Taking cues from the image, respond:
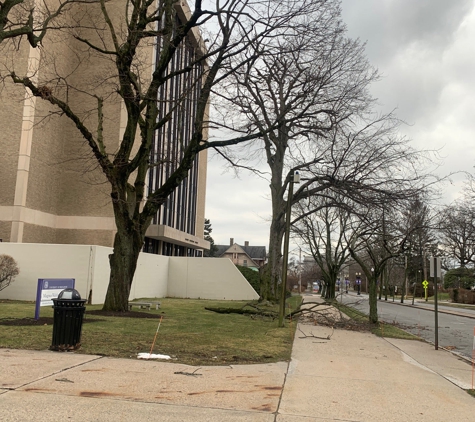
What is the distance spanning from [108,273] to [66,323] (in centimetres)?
1393

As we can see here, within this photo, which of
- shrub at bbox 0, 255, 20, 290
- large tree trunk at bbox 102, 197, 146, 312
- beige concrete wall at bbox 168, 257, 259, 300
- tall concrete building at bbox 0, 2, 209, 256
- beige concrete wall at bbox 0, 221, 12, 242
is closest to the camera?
large tree trunk at bbox 102, 197, 146, 312

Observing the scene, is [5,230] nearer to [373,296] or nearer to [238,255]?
[373,296]

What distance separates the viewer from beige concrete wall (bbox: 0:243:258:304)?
20.8 metres

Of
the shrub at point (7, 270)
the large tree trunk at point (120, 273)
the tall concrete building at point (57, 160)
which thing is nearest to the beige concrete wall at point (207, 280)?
the tall concrete building at point (57, 160)

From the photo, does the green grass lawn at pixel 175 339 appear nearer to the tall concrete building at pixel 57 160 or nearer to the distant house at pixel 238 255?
the tall concrete building at pixel 57 160

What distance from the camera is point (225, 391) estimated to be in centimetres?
624

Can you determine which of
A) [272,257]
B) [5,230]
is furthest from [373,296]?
[5,230]

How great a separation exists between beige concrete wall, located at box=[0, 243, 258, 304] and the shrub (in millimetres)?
379

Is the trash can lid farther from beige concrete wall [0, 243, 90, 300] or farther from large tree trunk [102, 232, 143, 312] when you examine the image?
beige concrete wall [0, 243, 90, 300]

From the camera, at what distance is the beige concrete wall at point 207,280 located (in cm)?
3075

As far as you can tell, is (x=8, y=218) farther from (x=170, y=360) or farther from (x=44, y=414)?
(x=44, y=414)

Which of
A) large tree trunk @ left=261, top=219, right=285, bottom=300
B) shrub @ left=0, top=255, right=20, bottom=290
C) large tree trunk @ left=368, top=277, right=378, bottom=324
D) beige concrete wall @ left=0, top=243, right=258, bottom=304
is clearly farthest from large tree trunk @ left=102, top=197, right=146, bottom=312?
large tree trunk @ left=261, top=219, right=285, bottom=300

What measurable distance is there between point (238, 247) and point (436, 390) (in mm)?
104263

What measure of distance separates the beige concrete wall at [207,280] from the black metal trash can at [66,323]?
73.4ft
